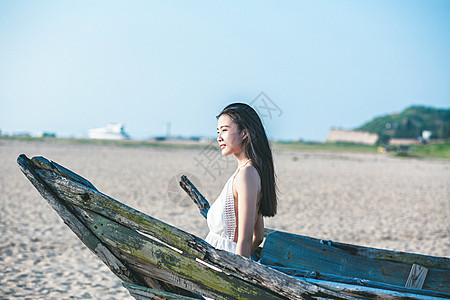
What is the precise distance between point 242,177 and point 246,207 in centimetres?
18

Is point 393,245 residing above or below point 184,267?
below

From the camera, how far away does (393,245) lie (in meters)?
7.82

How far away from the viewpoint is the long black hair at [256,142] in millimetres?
2705

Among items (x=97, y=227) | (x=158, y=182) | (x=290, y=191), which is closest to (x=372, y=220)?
(x=290, y=191)

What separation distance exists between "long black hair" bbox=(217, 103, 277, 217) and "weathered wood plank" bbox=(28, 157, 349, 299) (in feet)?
1.70

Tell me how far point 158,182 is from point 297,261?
12.4 metres

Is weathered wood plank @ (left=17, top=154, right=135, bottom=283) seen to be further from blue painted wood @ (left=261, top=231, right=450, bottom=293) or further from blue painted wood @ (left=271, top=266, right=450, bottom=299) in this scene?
blue painted wood @ (left=261, top=231, right=450, bottom=293)

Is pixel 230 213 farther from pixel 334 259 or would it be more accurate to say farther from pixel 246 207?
pixel 334 259

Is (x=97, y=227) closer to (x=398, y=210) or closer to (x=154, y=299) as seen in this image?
(x=154, y=299)

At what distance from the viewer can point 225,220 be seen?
2744mm

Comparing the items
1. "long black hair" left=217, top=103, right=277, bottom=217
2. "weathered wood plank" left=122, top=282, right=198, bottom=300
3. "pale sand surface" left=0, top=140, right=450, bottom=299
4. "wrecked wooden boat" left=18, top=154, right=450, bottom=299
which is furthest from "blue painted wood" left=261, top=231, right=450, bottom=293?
"pale sand surface" left=0, top=140, right=450, bottom=299

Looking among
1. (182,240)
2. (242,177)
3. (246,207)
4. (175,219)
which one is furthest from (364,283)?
(175,219)

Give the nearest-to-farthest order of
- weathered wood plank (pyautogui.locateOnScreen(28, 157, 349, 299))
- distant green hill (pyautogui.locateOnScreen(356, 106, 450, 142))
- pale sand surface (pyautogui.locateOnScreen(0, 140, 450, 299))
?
weathered wood plank (pyautogui.locateOnScreen(28, 157, 349, 299)), pale sand surface (pyautogui.locateOnScreen(0, 140, 450, 299)), distant green hill (pyautogui.locateOnScreen(356, 106, 450, 142))

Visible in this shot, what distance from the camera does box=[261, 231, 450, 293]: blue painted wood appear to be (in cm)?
371
